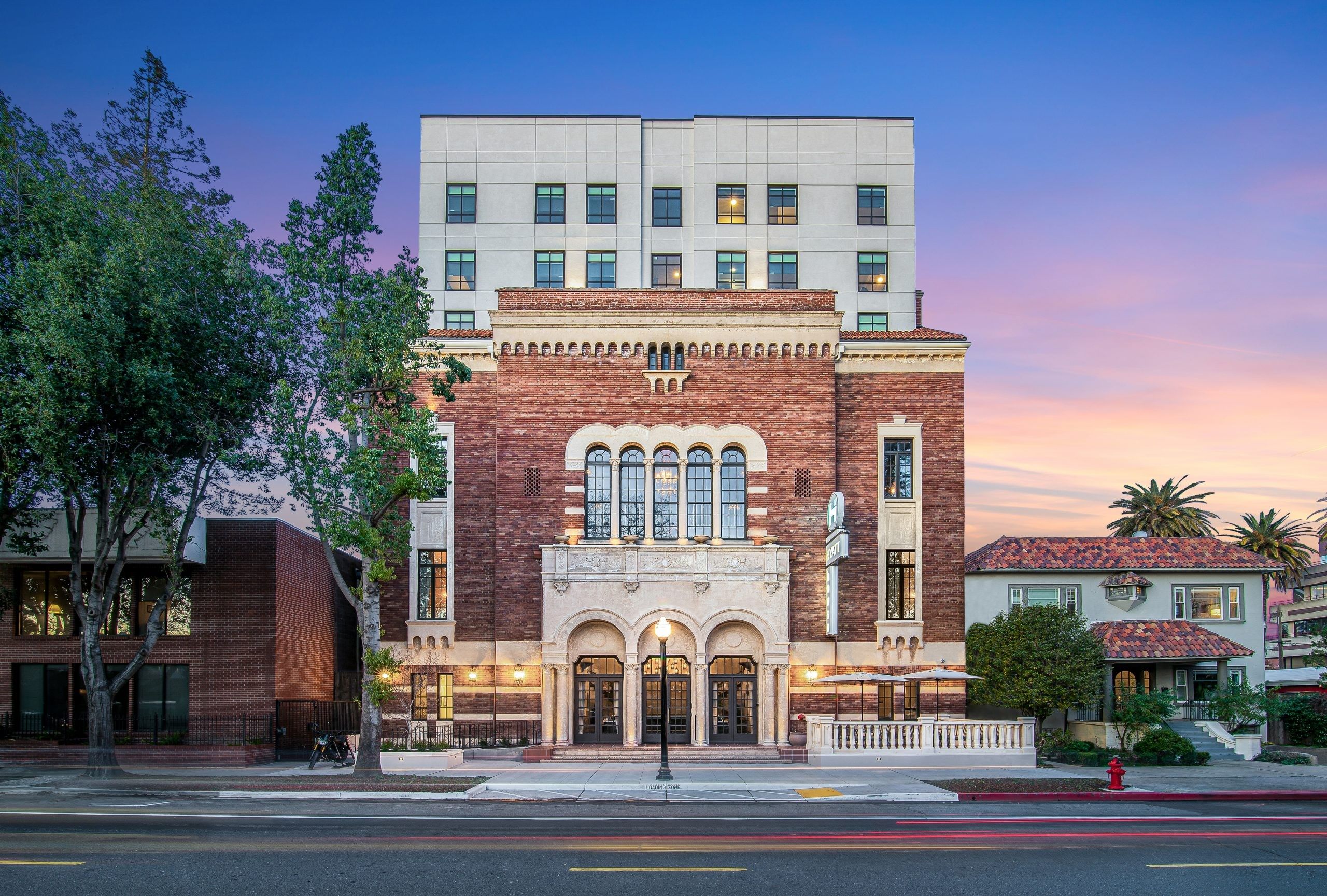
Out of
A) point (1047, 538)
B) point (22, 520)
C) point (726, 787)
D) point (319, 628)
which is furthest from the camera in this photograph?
point (1047, 538)

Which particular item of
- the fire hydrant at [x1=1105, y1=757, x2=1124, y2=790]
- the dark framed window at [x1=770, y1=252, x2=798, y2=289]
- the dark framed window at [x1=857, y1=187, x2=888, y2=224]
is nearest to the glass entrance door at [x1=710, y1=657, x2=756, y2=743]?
the fire hydrant at [x1=1105, y1=757, x2=1124, y2=790]

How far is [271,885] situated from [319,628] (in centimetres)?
2612

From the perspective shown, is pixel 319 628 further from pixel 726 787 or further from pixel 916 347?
pixel 916 347

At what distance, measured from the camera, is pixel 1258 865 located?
16.2 m

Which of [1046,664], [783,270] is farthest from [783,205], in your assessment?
[1046,664]

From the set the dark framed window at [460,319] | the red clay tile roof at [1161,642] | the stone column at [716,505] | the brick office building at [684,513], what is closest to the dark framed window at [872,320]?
the brick office building at [684,513]

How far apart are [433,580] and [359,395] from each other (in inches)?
384

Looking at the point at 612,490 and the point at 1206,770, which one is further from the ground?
the point at 612,490

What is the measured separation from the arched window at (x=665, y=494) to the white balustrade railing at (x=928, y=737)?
8.18 m

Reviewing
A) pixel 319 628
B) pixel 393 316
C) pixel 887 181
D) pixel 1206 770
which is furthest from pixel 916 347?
pixel 319 628

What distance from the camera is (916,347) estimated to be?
35.9m

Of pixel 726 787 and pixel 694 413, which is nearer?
pixel 726 787

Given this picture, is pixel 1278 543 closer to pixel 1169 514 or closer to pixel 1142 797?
pixel 1169 514

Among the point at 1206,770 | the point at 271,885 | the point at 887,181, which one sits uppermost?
the point at 887,181
